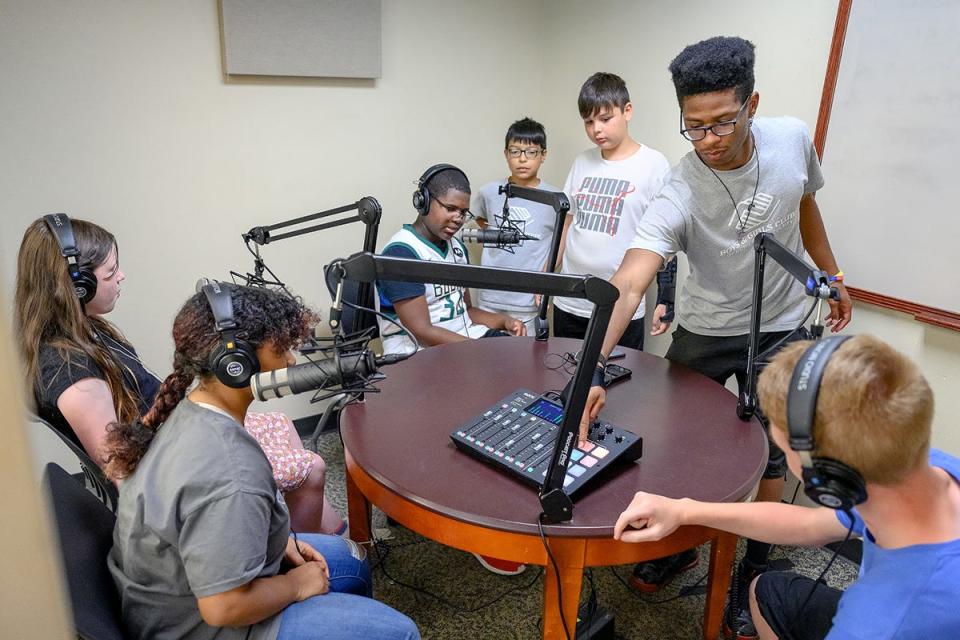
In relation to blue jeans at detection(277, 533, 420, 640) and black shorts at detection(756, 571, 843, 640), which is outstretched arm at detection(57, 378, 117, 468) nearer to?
blue jeans at detection(277, 533, 420, 640)

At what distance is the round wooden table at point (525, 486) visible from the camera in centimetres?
124

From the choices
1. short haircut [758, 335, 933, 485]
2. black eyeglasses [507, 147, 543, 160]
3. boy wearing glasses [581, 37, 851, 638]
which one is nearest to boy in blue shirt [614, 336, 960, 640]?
short haircut [758, 335, 933, 485]

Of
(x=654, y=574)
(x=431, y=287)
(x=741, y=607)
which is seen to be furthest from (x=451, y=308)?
(x=741, y=607)

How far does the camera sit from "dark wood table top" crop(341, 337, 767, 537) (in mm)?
1278

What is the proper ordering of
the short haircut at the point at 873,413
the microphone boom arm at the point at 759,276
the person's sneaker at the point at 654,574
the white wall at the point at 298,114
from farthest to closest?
the white wall at the point at 298,114 < the person's sneaker at the point at 654,574 < the microphone boom arm at the point at 759,276 < the short haircut at the point at 873,413

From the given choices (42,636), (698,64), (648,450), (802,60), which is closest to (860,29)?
(802,60)

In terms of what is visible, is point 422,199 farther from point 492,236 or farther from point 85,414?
point 85,414

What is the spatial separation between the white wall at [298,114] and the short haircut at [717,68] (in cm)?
A: 82

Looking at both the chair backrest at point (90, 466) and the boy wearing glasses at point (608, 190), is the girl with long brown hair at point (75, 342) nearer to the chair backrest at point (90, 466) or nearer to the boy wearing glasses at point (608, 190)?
the chair backrest at point (90, 466)

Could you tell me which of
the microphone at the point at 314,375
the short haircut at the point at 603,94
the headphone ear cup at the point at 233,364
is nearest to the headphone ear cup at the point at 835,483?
the microphone at the point at 314,375

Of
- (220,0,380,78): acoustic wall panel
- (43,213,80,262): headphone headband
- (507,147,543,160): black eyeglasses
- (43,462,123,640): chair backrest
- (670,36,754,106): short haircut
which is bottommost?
(43,462,123,640): chair backrest

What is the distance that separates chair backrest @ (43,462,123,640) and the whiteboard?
7.59 feet

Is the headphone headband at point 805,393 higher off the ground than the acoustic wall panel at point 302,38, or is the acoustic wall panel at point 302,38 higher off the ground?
the acoustic wall panel at point 302,38

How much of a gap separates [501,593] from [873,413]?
1.54 metres
